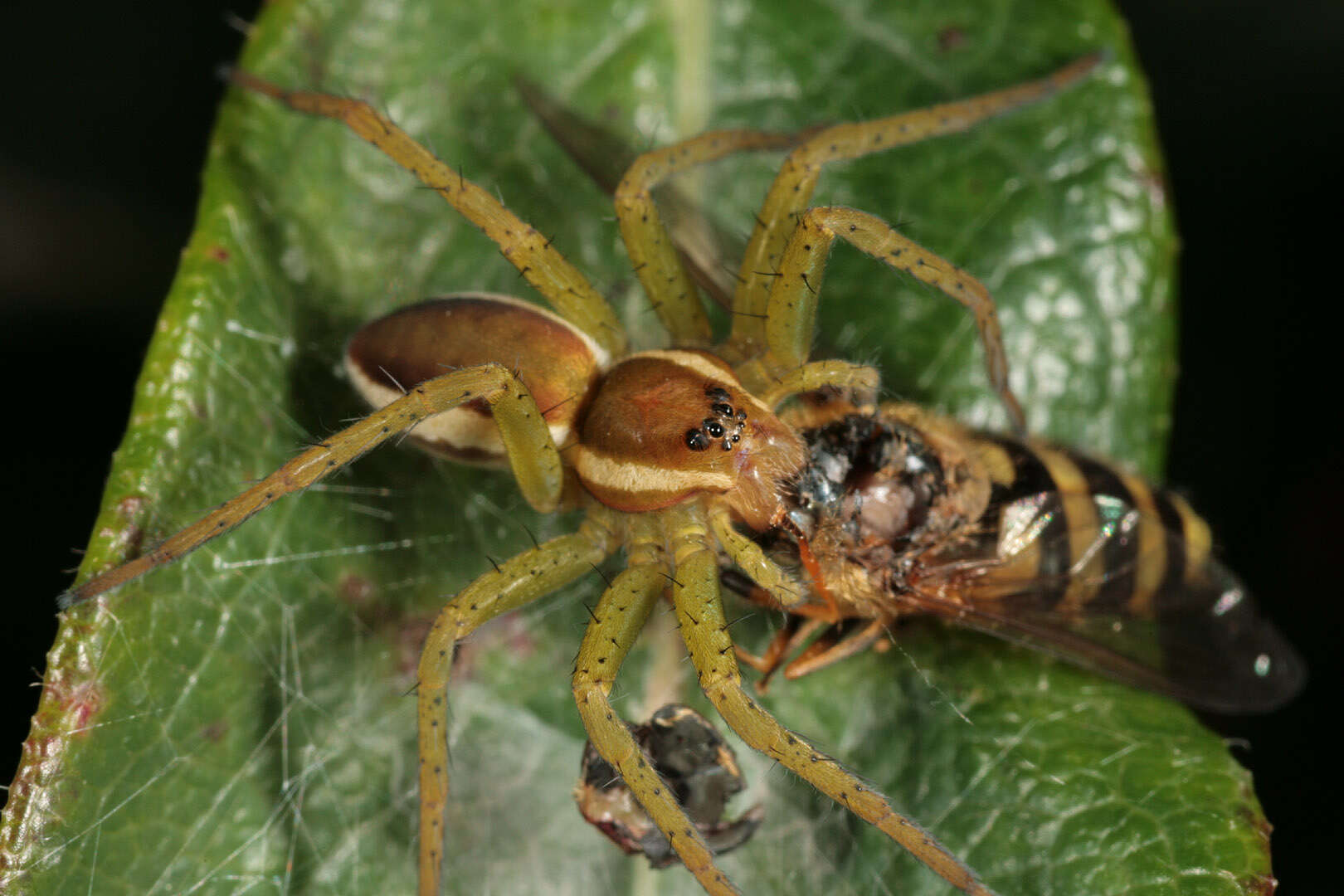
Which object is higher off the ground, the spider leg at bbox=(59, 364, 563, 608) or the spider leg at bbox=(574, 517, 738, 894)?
the spider leg at bbox=(59, 364, 563, 608)

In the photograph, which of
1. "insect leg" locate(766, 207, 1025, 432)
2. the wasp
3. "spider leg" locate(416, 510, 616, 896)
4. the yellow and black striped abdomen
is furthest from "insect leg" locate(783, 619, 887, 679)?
"insect leg" locate(766, 207, 1025, 432)

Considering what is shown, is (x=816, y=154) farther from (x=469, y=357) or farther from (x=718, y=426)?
(x=469, y=357)

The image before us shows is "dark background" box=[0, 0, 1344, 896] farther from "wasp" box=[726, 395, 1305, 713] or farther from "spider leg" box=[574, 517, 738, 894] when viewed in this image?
"spider leg" box=[574, 517, 738, 894]

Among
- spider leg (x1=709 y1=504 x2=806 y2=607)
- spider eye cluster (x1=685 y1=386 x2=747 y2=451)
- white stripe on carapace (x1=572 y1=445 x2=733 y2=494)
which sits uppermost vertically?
spider eye cluster (x1=685 y1=386 x2=747 y2=451)

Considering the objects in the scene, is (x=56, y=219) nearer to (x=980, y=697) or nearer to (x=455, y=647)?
(x=455, y=647)

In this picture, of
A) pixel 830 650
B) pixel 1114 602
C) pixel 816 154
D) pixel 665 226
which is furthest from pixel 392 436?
pixel 1114 602

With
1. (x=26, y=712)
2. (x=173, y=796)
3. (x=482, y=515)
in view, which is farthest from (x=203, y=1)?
(x=173, y=796)

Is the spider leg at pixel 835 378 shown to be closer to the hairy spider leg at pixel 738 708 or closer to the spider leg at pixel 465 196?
the hairy spider leg at pixel 738 708
